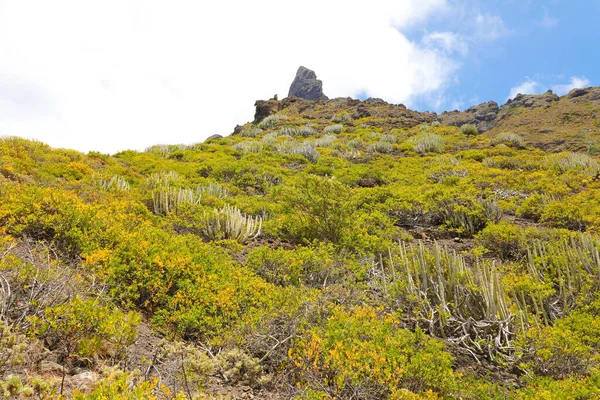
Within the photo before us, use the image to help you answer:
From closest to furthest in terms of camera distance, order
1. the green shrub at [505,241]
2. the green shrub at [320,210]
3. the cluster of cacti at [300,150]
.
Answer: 1. the green shrub at [505,241]
2. the green shrub at [320,210]
3. the cluster of cacti at [300,150]

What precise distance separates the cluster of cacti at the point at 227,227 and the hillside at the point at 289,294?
3 centimetres

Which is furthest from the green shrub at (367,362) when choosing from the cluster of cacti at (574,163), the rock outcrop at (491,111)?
the rock outcrop at (491,111)

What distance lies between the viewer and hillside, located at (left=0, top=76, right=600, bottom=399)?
118 inches

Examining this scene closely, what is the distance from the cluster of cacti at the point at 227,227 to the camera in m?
6.99

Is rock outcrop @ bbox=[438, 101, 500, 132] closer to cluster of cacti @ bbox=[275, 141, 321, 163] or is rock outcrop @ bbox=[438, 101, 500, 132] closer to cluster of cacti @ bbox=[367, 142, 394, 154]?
cluster of cacti @ bbox=[367, 142, 394, 154]

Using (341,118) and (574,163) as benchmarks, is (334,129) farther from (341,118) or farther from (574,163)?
(574,163)

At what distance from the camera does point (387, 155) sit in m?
18.0

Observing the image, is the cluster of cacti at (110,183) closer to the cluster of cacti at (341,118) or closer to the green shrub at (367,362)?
the green shrub at (367,362)

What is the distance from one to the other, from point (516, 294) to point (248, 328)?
12.5ft

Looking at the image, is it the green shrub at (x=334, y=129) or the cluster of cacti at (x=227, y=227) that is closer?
the cluster of cacti at (x=227, y=227)

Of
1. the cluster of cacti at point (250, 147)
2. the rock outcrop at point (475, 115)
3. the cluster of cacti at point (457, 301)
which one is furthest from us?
the rock outcrop at point (475, 115)

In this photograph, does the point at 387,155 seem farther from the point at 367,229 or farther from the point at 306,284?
the point at 306,284

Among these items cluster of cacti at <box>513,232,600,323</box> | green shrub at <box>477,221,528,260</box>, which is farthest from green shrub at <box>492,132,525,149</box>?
cluster of cacti at <box>513,232,600,323</box>

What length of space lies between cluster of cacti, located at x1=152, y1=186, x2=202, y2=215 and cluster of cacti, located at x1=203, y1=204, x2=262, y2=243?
1.06 meters
